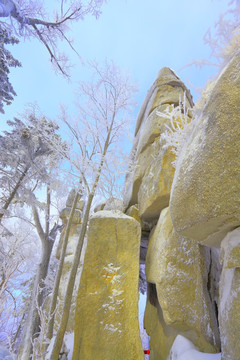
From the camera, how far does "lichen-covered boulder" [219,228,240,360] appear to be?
1.99m

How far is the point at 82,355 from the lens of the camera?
361cm

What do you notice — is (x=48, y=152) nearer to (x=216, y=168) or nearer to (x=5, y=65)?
(x=5, y=65)

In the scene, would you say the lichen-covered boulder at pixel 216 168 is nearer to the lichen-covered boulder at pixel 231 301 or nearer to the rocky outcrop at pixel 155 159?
the lichen-covered boulder at pixel 231 301

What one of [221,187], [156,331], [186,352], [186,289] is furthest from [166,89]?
[156,331]

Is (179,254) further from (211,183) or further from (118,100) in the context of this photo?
(118,100)

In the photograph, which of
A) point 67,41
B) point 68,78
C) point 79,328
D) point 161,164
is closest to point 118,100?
point 68,78

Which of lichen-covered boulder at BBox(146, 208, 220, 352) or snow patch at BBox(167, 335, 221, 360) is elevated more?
lichen-covered boulder at BBox(146, 208, 220, 352)

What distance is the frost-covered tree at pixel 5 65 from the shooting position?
246 inches

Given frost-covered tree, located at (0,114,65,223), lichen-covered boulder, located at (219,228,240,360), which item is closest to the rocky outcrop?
lichen-covered boulder, located at (219,228,240,360)

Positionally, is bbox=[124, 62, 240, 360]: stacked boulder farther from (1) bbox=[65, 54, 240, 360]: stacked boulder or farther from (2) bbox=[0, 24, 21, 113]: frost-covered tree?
(2) bbox=[0, 24, 21, 113]: frost-covered tree

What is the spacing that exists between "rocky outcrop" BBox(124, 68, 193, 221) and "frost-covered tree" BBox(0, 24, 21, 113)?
4.92 meters

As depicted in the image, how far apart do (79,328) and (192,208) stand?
3.40 metres

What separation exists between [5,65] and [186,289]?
842cm

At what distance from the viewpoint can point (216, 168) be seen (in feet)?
6.44
